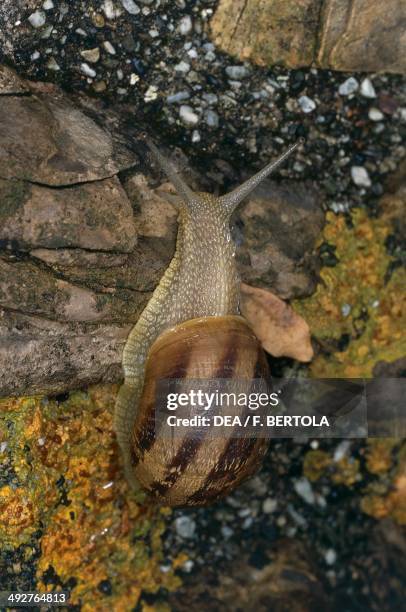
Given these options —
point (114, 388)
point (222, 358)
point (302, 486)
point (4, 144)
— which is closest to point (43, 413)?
point (114, 388)

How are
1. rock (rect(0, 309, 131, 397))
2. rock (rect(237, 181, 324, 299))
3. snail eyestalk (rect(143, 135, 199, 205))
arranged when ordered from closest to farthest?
rock (rect(0, 309, 131, 397)) → snail eyestalk (rect(143, 135, 199, 205)) → rock (rect(237, 181, 324, 299))

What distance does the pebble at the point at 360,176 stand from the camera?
13.3ft

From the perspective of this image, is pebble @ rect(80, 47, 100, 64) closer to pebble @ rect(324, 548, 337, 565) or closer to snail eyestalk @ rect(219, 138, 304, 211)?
snail eyestalk @ rect(219, 138, 304, 211)

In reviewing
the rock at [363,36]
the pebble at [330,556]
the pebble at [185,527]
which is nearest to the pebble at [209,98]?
the rock at [363,36]

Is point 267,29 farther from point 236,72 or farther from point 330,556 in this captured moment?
point 330,556

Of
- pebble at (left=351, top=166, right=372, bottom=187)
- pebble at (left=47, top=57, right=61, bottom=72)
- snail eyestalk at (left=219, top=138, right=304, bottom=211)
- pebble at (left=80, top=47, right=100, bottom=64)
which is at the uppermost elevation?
pebble at (left=80, top=47, right=100, bottom=64)

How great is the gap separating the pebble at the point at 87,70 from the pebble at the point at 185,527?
2509mm

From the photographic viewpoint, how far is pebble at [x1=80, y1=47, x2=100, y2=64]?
363 centimetres

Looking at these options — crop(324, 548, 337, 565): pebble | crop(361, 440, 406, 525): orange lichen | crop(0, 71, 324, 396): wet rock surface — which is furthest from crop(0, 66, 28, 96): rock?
crop(324, 548, 337, 565): pebble

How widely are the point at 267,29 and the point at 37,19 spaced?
123 cm

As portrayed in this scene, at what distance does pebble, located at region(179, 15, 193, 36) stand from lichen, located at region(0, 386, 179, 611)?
196 cm

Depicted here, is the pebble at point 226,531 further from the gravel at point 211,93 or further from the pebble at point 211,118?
the pebble at point 211,118

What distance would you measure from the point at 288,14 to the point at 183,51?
2.00 feet

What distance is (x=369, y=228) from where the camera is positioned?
13.4 feet
